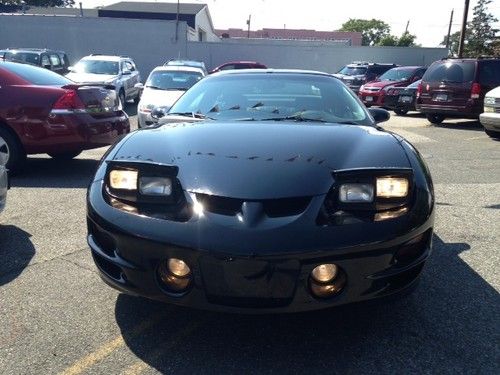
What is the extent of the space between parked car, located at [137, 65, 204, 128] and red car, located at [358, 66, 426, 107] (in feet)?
22.9

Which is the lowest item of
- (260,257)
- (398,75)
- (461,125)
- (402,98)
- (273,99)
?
(461,125)

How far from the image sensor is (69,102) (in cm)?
618

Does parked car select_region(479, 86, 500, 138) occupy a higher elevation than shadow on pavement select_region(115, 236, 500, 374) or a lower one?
higher

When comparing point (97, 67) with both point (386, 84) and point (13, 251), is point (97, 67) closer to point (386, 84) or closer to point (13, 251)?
point (386, 84)

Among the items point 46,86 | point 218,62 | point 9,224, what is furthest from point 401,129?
point 218,62

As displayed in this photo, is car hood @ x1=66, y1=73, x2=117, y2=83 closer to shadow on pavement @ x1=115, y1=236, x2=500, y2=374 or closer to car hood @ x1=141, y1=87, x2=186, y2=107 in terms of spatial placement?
car hood @ x1=141, y1=87, x2=186, y2=107

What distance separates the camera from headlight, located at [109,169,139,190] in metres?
2.50

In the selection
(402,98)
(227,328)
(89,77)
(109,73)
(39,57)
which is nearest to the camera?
(227,328)

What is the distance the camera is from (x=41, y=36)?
28844 millimetres

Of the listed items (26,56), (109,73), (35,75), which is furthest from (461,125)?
(26,56)

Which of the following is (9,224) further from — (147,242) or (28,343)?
(147,242)

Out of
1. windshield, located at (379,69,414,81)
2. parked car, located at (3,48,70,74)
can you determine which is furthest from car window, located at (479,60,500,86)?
parked car, located at (3,48,70,74)

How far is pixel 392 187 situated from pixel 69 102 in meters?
4.82

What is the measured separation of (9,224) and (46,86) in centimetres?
248
